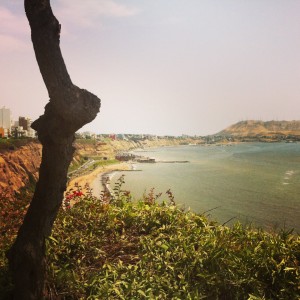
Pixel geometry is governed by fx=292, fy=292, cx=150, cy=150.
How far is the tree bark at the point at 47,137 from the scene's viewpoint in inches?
143

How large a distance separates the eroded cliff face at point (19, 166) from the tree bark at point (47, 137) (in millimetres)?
45505

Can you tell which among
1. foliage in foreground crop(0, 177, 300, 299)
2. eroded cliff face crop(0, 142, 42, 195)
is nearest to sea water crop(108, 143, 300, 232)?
foliage in foreground crop(0, 177, 300, 299)

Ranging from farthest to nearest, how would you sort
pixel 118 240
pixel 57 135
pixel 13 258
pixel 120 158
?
pixel 120 158 < pixel 118 240 < pixel 13 258 < pixel 57 135

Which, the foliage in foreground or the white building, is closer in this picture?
the foliage in foreground

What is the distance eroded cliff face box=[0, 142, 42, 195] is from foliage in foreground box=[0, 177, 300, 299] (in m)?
44.7

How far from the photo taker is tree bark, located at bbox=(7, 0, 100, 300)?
11.9 feet

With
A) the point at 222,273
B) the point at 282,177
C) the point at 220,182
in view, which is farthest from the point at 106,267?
the point at 282,177

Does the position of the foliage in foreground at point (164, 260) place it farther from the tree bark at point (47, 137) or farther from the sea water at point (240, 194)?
the sea water at point (240, 194)

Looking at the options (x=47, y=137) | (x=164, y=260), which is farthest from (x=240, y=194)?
(x=47, y=137)

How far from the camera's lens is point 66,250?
16.5 feet

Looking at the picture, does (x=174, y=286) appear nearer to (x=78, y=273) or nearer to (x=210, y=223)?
(x=78, y=273)

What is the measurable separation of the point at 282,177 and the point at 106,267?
77629 mm

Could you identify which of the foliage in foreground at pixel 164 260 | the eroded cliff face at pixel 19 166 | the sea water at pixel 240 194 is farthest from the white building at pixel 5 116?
the foliage in foreground at pixel 164 260

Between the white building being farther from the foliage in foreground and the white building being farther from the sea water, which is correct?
the foliage in foreground
